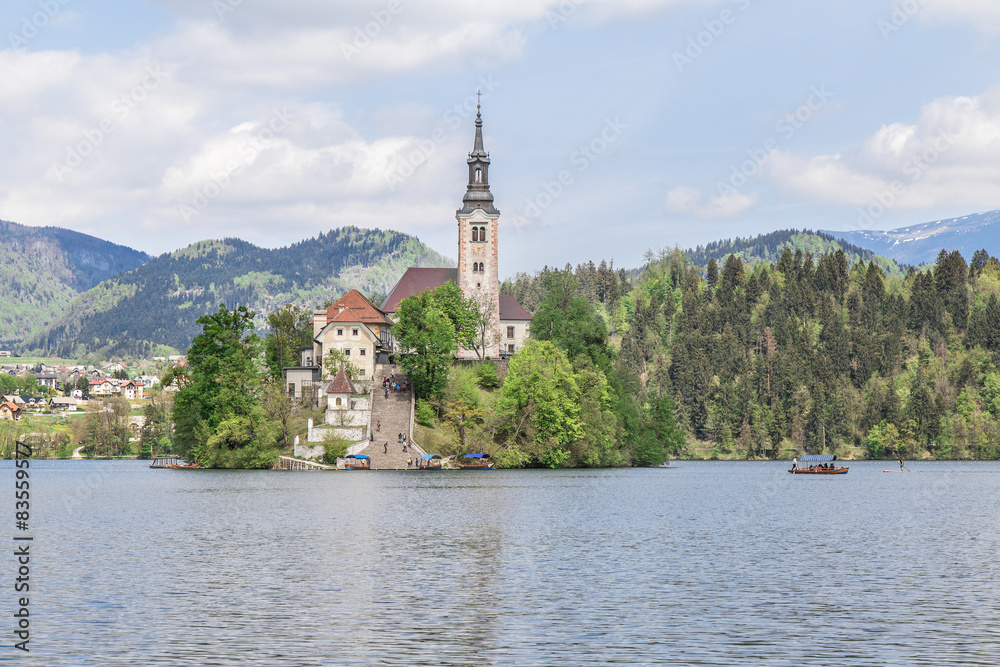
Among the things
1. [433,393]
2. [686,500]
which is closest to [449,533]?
[686,500]

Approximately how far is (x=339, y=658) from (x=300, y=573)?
49.4 ft

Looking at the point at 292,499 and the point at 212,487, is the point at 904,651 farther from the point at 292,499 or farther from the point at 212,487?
the point at 212,487

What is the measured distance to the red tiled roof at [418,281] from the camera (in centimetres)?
15650

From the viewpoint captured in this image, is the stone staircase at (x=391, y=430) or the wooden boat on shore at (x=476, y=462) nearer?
the stone staircase at (x=391, y=430)

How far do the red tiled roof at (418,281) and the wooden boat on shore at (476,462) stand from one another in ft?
130

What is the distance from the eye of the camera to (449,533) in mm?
54531

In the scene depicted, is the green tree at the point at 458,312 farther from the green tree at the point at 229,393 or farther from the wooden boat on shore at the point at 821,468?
the wooden boat on shore at the point at 821,468

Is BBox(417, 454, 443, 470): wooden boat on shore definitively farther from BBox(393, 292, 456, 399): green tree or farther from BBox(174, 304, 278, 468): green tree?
BBox(174, 304, 278, 468): green tree

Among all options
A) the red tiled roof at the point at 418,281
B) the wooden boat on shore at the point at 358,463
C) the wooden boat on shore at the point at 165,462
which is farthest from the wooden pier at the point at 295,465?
the red tiled roof at the point at 418,281

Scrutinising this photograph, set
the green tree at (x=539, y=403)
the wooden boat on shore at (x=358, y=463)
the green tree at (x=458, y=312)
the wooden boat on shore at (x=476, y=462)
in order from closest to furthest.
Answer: the wooden boat on shore at (x=358, y=463), the green tree at (x=539, y=403), the wooden boat on shore at (x=476, y=462), the green tree at (x=458, y=312)

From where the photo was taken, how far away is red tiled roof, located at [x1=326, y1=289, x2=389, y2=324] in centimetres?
13412

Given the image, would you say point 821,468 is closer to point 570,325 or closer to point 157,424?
point 570,325

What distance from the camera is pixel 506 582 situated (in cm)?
3844

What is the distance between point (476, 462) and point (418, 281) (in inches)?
1825
